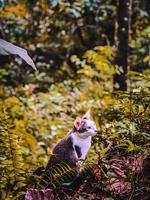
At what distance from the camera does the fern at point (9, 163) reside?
1828mm

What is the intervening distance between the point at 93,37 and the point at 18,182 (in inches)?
261

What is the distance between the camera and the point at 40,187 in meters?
1.88

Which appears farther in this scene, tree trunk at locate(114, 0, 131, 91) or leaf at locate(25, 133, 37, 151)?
tree trunk at locate(114, 0, 131, 91)

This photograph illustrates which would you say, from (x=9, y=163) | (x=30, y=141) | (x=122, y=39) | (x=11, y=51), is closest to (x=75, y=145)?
(x=9, y=163)

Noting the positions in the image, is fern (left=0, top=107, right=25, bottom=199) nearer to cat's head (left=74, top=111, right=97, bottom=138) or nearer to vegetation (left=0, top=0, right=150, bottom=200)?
vegetation (left=0, top=0, right=150, bottom=200)

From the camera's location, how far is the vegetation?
1728mm

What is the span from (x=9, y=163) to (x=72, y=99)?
3.83m

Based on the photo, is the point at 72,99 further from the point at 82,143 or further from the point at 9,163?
the point at 9,163

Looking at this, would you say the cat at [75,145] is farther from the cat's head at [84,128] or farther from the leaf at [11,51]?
the leaf at [11,51]

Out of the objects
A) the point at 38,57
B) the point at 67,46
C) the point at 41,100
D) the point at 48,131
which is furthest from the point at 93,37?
the point at 48,131

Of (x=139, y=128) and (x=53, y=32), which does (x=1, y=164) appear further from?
(x=53, y=32)

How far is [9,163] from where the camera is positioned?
1.86 m

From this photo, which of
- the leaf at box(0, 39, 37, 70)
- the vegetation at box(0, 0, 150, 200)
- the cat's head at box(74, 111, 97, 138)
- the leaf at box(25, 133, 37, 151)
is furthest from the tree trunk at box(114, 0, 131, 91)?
the leaf at box(0, 39, 37, 70)

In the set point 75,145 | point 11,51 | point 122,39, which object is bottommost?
Answer: point 75,145
